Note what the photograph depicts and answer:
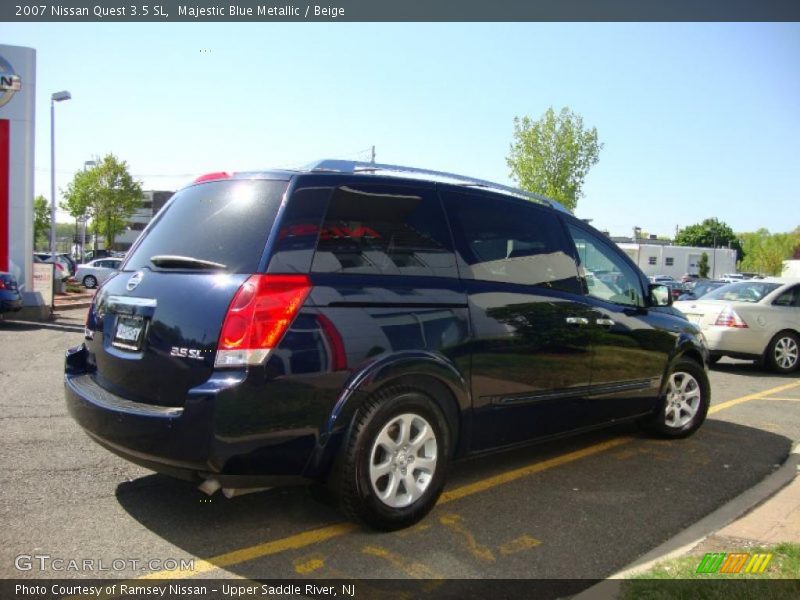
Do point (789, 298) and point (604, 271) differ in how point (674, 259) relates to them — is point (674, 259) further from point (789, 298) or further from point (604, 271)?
point (604, 271)

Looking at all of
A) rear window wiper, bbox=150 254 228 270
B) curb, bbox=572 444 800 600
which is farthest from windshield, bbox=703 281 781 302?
rear window wiper, bbox=150 254 228 270

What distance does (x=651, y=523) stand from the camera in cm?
391

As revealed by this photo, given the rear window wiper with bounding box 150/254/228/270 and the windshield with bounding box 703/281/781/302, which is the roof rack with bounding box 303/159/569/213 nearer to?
the rear window wiper with bounding box 150/254/228/270

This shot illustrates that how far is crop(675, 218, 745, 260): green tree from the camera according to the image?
103m

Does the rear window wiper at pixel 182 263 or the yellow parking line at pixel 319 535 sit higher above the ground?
the rear window wiper at pixel 182 263

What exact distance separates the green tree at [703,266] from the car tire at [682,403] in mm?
69381

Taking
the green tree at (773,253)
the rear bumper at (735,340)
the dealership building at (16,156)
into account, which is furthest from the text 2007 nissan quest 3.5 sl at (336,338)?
the green tree at (773,253)

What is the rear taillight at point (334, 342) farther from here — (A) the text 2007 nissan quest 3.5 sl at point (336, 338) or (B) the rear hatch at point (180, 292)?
(B) the rear hatch at point (180, 292)

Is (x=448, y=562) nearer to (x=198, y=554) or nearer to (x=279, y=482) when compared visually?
(x=279, y=482)

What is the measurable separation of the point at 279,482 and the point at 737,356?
929cm

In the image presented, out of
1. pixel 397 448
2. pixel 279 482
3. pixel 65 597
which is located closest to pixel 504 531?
pixel 397 448

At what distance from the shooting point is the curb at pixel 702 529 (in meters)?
3.02

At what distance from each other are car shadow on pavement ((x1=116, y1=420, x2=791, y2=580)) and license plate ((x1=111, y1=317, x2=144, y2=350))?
963 mm

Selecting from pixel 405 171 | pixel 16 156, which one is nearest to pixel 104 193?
pixel 16 156
